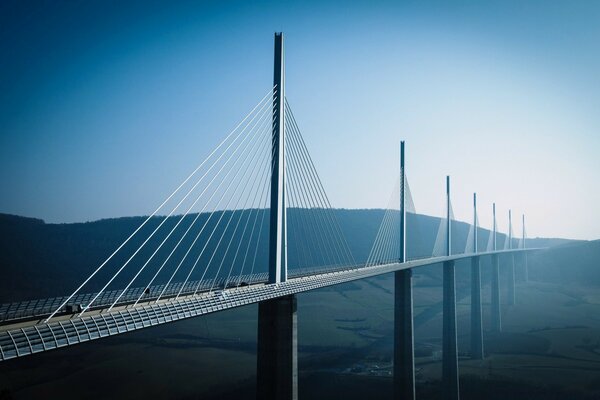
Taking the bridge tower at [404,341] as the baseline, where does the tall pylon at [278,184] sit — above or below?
above

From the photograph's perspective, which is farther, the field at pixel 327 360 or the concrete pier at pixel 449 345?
the concrete pier at pixel 449 345

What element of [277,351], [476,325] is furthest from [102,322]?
[476,325]

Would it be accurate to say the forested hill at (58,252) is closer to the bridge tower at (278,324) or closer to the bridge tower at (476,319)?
the bridge tower at (476,319)

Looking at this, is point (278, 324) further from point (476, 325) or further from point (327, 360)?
point (476, 325)

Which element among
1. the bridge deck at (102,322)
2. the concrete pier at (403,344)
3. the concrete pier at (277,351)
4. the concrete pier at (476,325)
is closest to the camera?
the bridge deck at (102,322)

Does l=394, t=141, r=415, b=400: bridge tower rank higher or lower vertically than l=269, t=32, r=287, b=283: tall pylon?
lower

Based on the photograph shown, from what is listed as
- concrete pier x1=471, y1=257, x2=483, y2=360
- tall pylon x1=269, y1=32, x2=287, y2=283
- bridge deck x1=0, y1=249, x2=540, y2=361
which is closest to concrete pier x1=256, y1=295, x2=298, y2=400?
tall pylon x1=269, y1=32, x2=287, y2=283

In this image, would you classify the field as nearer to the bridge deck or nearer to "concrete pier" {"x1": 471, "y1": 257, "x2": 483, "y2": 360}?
"concrete pier" {"x1": 471, "y1": 257, "x2": 483, "y2": 360}

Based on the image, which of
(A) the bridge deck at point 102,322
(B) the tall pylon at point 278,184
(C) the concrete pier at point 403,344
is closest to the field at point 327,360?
(C) the concrete pier at point 403,344
